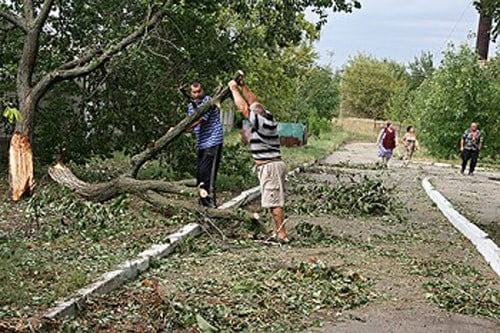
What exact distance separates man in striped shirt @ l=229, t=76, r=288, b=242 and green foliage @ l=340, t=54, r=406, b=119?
6659 cm

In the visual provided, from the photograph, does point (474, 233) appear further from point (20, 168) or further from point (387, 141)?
point (387, 141)

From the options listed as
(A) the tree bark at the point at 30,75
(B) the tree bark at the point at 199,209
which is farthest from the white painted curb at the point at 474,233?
(A) the tree bark at the point at 30,75

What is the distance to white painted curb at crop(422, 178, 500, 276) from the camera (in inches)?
346

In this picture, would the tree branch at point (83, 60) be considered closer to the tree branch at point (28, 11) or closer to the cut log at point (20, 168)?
the tree branch at point (28, 11)

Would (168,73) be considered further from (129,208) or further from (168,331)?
(168,331)

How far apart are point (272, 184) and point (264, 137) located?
0.58m

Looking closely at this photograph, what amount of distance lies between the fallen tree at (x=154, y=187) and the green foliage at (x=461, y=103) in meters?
25.2

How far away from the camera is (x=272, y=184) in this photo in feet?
29.8

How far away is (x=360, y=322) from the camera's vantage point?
233 inches

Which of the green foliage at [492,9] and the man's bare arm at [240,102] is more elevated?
the green foliage at [492,9]

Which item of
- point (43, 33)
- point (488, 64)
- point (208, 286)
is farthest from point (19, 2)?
point (488, 64)

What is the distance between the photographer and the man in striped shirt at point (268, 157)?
9.01 meters

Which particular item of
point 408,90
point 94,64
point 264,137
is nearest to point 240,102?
point 264,137

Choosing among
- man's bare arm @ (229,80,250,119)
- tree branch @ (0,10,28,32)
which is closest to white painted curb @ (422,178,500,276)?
man's bare arm @ (229,80,250,119)
